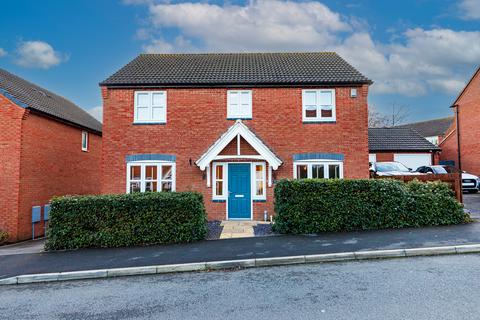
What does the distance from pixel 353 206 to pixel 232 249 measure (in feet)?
13.5

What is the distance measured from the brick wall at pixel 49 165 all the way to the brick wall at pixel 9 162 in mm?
185

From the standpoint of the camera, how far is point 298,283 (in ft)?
17.6

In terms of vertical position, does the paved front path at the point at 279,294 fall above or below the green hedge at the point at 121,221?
below

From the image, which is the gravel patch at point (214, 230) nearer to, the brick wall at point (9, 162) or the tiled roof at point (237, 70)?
the tiled roof at point (237, 70)

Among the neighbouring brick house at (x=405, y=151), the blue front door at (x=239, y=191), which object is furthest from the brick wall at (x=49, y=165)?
the neighbouring brick house at (x=405, y=151)

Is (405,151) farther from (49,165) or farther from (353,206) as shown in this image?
(49,165)

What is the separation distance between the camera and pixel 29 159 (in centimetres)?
1221

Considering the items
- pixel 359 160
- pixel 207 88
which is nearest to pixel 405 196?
pixel 359 160

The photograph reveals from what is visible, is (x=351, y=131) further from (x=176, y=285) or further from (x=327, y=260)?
(x=176, y=285)

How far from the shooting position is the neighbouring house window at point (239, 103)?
1281 cm

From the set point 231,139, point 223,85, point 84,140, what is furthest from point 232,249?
point 84,140

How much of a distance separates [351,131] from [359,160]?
1.25 metres

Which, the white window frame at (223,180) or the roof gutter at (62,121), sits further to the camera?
the roof gutter at (62,121)

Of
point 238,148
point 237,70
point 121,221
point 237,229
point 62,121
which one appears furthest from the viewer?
point 62,121
